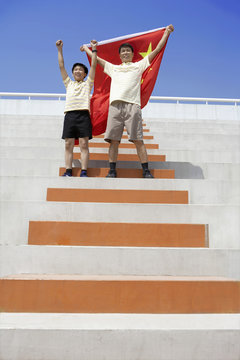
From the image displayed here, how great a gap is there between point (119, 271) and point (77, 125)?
2.01 metres

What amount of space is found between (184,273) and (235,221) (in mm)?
687

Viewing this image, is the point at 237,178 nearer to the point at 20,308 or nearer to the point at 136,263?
the point at 136,263

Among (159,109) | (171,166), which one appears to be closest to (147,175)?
(171,166)

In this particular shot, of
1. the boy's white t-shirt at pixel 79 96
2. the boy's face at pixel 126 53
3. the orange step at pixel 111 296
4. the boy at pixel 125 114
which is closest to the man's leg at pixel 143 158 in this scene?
the boy at pixel 125 114

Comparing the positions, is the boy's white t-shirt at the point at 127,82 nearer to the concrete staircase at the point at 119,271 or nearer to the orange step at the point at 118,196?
the concrete staircase at the point at 119,271

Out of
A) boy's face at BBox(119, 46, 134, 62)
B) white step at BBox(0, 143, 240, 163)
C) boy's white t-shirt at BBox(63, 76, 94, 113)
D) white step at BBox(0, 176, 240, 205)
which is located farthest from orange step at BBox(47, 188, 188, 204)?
boy's face at BBox(119, 46, 134, 62)

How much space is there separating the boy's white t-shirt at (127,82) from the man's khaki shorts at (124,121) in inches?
2.8

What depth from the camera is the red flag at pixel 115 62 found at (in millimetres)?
4047

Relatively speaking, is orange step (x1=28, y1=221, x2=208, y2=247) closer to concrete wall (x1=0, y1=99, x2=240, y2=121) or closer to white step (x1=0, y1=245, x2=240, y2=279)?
white step (x1=0, y1=245, x2=240, y2=279)

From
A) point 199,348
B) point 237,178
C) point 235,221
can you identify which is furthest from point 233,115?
point 199,348

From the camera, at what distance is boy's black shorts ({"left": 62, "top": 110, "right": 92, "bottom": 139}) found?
3535mm

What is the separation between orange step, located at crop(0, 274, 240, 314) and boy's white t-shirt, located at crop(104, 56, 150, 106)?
230 centimetres

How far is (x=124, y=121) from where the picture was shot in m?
3.52

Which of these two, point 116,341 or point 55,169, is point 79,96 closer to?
point 55,169
